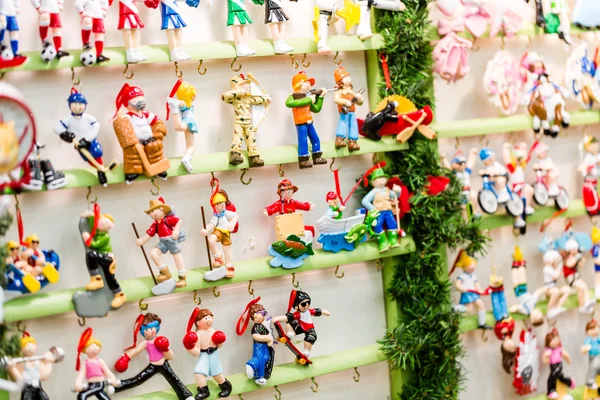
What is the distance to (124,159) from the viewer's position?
5.78 feet

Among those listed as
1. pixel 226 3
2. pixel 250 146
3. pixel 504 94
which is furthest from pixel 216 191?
pixel 504 94

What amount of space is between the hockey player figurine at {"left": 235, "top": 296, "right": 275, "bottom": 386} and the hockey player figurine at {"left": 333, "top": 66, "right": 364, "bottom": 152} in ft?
1.49

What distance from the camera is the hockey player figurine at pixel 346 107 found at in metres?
2.00

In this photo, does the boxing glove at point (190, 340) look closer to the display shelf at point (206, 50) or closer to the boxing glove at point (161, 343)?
the boxing glove at point (161, 343)

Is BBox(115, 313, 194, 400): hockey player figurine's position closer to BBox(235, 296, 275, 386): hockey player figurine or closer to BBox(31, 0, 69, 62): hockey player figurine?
BBox(235, 296, 275, 386): hockey player figurine

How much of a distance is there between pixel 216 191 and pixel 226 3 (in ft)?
1.54

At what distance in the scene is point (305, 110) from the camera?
1.95 meters

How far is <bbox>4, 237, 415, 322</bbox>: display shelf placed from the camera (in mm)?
1678

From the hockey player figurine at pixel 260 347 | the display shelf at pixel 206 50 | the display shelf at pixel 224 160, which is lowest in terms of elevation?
the hockey player figurine at pixel 260 347

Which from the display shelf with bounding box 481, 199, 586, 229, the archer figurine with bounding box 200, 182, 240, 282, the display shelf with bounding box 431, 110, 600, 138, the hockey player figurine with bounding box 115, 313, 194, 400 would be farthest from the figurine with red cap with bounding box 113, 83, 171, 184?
the display shelf with bounding box 481, 199, 586, 229

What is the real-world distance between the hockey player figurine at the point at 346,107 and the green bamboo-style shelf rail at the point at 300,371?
53 centimetres

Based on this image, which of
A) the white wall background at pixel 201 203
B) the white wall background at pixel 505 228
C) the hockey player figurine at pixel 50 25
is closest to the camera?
the hockey player figurine at pixel 50 25

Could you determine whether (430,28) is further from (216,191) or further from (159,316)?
(159,316)

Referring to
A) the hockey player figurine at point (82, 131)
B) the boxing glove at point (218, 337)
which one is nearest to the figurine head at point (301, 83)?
the hockey player figurine at point (82, 131)
